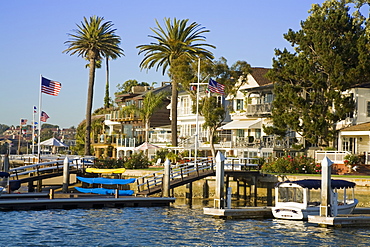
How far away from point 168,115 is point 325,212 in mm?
65921

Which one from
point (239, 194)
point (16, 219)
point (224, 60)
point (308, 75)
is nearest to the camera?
point (16, 219)

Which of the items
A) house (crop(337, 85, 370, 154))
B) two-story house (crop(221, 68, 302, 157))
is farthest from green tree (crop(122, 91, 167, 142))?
house (crop(337, 85, 370, 154))

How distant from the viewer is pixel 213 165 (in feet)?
159

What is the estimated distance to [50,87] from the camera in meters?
60.7

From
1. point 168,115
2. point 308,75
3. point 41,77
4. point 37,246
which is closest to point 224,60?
point 308,75

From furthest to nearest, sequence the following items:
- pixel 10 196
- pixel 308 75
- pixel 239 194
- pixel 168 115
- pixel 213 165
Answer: pixel 168 115, pixel 308 75, pixel 239 194, pixel 213 165, pixel 10 196

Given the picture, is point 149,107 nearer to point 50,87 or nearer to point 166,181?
point 50,87

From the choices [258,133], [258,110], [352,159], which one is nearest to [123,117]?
[258,133]

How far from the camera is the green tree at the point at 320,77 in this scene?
56594 millimetres

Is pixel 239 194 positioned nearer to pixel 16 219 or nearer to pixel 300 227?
pixel 300 227

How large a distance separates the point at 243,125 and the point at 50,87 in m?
20.5

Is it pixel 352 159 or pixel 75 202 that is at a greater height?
pixel 352 159

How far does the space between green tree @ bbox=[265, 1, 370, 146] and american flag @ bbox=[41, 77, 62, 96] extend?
64.0 feet

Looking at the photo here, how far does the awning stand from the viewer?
67988 millimetres
